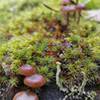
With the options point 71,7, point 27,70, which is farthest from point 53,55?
point 71,7

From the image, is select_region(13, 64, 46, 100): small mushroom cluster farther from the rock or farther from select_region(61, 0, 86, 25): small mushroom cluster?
select_region(61, 0, 86, 25): small mushroom cluster

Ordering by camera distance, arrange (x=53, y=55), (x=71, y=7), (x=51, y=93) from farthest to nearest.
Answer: (x=71, y=7)
(x=53, y=55)
(x=51, y=93)

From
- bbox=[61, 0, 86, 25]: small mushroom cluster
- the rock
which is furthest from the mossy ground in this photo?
bbox=[61, 0, 86, 25]: small mushroom cluster

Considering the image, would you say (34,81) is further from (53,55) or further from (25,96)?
(53,55)

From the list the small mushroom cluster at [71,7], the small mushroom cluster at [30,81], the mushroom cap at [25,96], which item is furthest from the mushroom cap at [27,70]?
the small mushroom cluster at [71,7]

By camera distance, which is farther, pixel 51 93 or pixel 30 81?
pixel 51 93

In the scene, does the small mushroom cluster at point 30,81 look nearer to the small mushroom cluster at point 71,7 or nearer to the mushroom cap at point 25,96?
the mushroom cap at point 25,96
